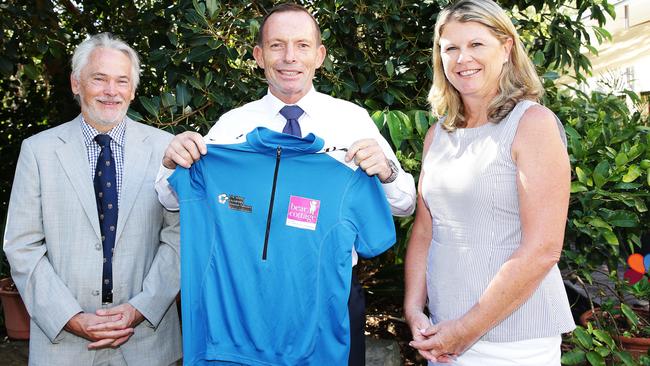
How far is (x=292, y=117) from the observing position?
239cm

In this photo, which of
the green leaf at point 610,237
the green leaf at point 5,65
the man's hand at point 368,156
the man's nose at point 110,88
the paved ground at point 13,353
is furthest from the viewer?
the paved ground at point 13,353

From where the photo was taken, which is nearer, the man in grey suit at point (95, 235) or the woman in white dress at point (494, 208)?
the woman in white dress at point (494, 208)

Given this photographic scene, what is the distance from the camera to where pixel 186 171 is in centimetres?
229

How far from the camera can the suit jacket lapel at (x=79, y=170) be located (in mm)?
2396

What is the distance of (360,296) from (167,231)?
90cm

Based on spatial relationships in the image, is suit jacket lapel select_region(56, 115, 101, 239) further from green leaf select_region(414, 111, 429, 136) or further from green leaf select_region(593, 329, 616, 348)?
green leaf select_region(593, 329, 616, 348)

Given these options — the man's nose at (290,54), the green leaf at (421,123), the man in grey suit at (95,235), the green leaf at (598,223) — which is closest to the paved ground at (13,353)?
the man in grey suit at (95,235)

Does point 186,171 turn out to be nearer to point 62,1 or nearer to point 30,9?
point 30,9

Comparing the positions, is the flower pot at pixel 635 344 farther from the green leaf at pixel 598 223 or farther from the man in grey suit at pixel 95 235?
the man in grey suit at pixel 95 235

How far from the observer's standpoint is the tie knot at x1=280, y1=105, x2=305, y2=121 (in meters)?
2.39

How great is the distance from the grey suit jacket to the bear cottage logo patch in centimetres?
63

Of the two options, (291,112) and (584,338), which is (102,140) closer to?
(291,112)

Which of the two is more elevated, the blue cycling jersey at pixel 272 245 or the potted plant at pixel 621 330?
the blue cycling jersey at pixel 272 245

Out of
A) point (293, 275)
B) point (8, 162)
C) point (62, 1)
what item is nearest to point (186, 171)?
point (293, 275)
